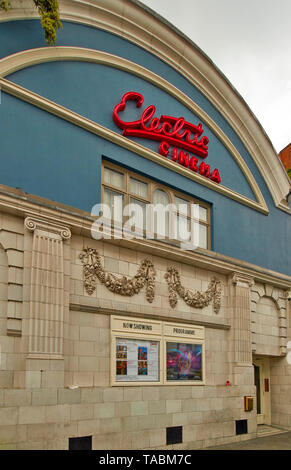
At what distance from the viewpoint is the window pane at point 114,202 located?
1427cm

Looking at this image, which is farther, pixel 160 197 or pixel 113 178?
pixel 160 197

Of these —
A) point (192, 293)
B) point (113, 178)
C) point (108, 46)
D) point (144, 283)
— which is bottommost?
point (192, 293)

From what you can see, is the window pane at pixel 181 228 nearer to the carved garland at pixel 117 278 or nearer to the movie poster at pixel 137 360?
the carved garland at pixel 117 278

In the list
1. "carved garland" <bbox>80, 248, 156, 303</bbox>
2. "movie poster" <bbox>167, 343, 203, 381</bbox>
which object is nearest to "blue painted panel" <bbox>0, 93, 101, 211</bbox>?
"carved garland" <bbox>80, 248, 156, 303</bbox>

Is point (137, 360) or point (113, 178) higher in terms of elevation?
point (113, 178)

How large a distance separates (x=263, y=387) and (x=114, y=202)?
10107 millimetres

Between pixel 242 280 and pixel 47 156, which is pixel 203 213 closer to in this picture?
pixel 242 280

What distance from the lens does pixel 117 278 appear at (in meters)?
13.7

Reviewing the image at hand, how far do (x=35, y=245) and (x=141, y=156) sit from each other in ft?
16.0

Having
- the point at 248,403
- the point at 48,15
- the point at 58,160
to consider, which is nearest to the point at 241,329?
the point at 248,403

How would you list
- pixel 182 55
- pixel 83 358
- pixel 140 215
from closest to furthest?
pixel 83 358 < pixel 140 215 < pixel 182 55

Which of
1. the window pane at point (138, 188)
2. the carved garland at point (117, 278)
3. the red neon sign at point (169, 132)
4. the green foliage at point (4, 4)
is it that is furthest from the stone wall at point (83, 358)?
the green foliage at point (4, 4)

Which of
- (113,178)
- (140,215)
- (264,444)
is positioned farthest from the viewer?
(264,444)

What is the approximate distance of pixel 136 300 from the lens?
14.2m
